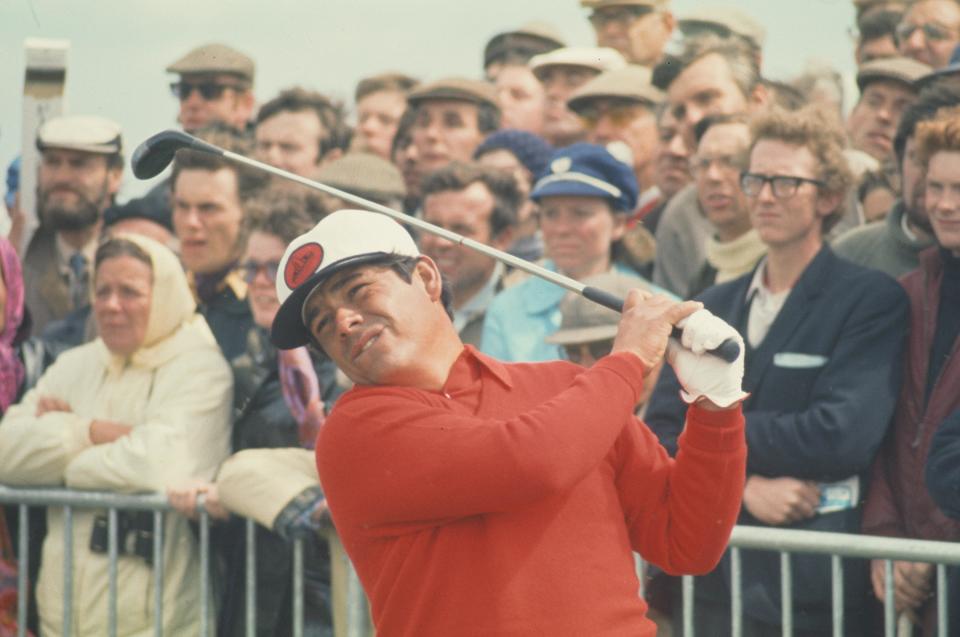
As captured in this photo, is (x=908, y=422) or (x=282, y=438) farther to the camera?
(x=282, y=438)

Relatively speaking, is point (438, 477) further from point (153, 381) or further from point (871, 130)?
point (871, 130)

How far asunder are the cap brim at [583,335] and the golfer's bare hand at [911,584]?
149 cm

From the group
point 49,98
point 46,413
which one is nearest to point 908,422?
point 46,413

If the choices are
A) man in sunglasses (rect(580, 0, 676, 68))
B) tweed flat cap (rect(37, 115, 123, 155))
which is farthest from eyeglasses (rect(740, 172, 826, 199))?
tweed flat cap (rect(37, 115, 123, 155))

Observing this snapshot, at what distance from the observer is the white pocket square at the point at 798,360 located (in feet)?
18.9

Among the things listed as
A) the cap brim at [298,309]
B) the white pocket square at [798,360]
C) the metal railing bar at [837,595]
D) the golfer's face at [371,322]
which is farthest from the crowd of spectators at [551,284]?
the cap brim at [298,309]

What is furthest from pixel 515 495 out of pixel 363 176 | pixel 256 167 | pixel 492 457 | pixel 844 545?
pixel 363 176

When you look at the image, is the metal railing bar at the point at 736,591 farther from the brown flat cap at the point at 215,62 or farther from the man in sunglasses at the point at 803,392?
the brown flat cap at the point at 215,62

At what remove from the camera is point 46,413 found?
7.07m

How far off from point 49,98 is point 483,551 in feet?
21.0

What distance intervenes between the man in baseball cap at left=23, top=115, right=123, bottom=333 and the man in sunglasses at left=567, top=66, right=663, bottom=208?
103 inches

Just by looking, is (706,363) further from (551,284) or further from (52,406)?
(52,406)

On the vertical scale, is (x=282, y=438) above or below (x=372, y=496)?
below

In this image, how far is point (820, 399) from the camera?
5.69m
